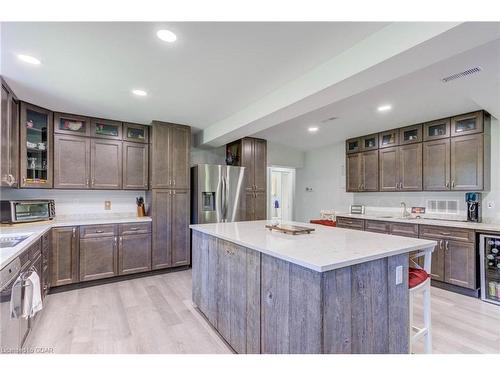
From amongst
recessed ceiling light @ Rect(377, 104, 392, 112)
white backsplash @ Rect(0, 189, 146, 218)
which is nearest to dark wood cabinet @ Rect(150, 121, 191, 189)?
white backsplash @ Rect(0, 189, 146, 218)

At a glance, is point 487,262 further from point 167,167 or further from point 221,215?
point 167,167

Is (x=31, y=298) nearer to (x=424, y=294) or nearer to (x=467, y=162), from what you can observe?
(x=424, y=294)

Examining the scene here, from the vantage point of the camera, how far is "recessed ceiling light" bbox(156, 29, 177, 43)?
177 centimetres

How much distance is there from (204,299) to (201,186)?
2.07 meters

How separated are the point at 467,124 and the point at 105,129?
5180 mm

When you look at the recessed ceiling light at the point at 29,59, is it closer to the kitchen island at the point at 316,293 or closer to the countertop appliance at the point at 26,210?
the countertop appliance at the point at 26,210

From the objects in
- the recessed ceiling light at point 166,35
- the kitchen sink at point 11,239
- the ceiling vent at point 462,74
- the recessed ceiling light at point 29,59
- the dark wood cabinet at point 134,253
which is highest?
the recessed ceiling light at point 166,35

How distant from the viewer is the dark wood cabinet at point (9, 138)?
100 inches

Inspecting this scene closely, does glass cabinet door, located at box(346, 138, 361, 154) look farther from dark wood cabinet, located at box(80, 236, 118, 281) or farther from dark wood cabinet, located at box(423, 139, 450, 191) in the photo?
dark wood cabinet, located at box(80, 236, 118, 281)

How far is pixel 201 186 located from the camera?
4.23m

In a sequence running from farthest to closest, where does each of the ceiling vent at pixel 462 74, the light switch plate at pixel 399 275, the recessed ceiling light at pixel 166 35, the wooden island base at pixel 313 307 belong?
the ceiling vent at pixel 462 74 < the recessed ceiling light at pixel 166 35 < the light switch plate at pixel 399 275 < the wooden island base at pixel 313 307

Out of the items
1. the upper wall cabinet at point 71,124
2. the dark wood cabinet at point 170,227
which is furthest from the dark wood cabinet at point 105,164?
the dark wood cabinet at point 170,227

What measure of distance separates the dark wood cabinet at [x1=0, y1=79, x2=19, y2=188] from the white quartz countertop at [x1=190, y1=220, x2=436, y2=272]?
91.8 inches

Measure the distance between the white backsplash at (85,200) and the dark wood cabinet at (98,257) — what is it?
679 mm
